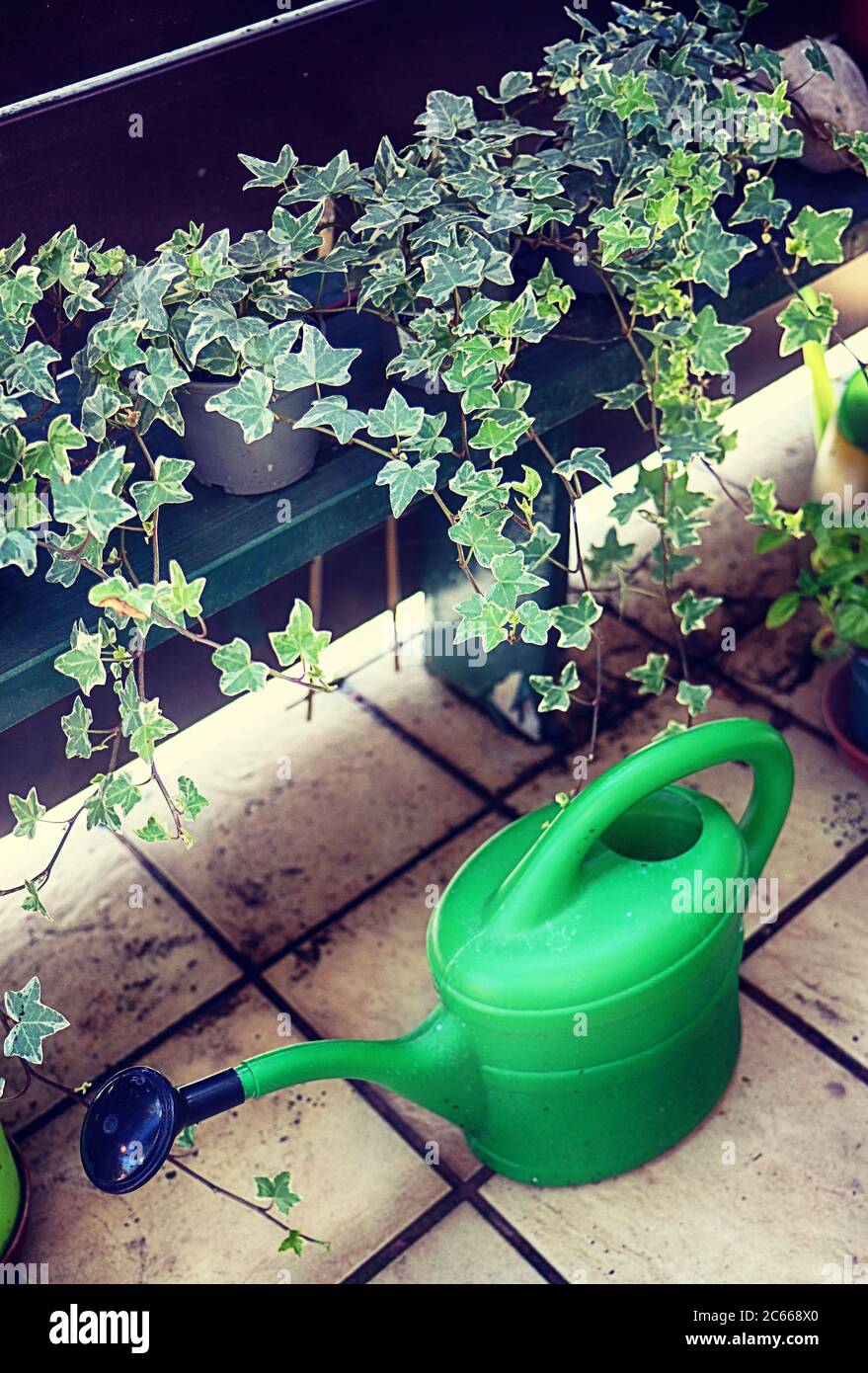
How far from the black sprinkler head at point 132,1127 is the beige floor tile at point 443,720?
0.96 m

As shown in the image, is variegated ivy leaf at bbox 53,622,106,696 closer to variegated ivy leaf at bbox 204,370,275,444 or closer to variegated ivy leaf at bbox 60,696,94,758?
variegated ivy leaf at bbox 60,696,94,758

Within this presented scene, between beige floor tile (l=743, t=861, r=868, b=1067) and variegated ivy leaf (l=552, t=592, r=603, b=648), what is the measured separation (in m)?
0.55

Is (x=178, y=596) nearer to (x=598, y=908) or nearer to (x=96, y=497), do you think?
(x=96, y=497)

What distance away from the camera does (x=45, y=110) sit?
1.54m

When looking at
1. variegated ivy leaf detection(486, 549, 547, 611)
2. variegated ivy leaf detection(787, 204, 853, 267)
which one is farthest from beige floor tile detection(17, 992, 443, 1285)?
variegated ivy leaf detection(787, 204, 853, 267)

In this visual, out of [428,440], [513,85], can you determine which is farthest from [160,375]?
[513,85]

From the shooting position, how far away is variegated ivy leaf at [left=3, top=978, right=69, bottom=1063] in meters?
1.31

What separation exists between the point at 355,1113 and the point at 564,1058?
0.40 m

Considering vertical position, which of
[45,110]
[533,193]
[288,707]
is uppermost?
[45,110]

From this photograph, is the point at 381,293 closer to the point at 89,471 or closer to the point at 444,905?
the point at 89,471

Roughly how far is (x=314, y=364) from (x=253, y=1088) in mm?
723

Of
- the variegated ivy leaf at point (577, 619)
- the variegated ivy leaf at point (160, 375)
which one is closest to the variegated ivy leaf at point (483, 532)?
the variegated ivy leaf at point (577, 619)
